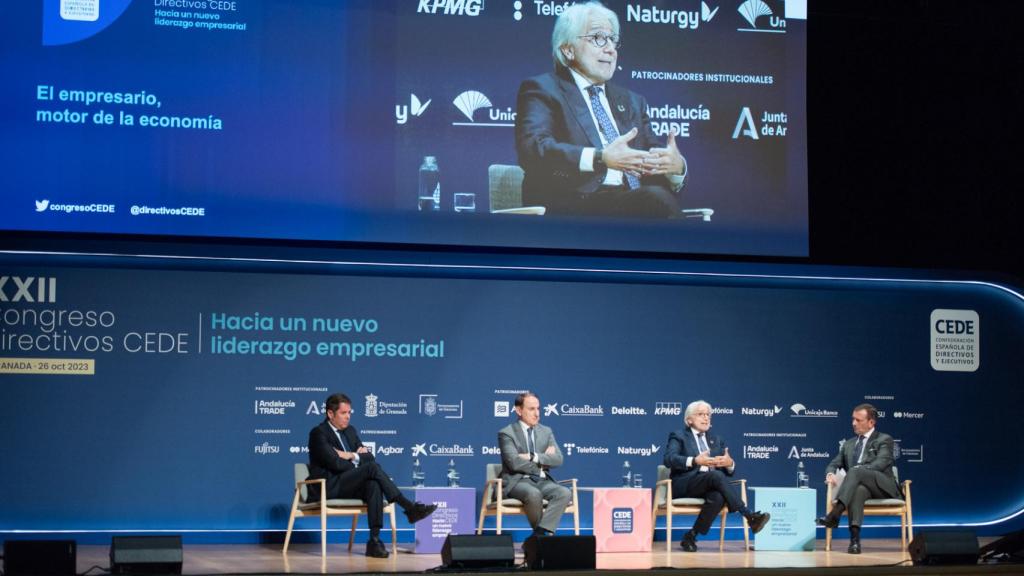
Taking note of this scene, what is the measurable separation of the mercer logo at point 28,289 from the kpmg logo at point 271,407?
133 cm

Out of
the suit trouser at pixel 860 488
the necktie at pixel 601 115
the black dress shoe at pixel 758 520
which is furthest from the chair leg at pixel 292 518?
the suit trouser at pixel 860 488

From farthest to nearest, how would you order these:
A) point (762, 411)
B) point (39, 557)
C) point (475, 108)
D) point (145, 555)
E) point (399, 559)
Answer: point (762, 411), point (475, 108), point (399, 559), point (145, 555), point (39, 557)

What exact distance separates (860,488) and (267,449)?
354cm

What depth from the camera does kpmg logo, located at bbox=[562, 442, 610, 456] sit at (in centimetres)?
897

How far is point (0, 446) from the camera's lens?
814 cm

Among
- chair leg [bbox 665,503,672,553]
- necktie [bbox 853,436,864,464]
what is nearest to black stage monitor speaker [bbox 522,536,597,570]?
chair leg [bbox 665,503,672,553]

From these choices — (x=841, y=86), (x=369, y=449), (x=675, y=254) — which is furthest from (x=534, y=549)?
(x=841, y=86)

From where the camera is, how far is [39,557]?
18.8ft

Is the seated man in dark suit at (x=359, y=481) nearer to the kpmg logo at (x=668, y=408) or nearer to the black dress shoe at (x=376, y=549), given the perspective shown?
the black dress shoe at (x=376, y=549)

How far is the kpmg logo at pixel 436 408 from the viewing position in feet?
28.9

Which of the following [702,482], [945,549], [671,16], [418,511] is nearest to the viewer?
[945,549]

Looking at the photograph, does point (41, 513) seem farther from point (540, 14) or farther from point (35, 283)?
point (540, 14)

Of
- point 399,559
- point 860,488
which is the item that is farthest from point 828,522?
point 399,559

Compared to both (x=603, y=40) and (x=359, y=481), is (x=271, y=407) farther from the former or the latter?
(x=603, y=40)
